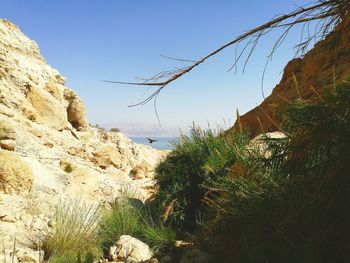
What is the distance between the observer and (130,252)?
4.61 m

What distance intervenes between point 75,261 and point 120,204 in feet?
5.70

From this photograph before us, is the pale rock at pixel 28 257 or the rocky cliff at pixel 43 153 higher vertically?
the rocky cliff at pixel 43 153

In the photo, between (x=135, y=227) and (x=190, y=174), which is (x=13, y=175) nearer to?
(x=135, y=227)

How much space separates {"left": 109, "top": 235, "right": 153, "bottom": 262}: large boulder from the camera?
15.0ft

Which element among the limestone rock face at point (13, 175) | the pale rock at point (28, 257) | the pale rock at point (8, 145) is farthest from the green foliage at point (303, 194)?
the pale rock at point (8, 145)

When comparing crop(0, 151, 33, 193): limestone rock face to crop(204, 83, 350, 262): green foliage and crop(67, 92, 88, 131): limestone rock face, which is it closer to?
crop(204, 83, 350, 262): green foliage

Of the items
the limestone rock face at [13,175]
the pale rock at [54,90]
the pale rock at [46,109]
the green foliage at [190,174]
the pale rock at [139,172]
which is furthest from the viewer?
the pale rock at [54,90]

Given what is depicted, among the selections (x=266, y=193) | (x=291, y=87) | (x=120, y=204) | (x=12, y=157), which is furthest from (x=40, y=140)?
(x=266, y=193)

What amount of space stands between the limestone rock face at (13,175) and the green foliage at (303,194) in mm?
4695

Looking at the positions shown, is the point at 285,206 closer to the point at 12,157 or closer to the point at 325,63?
the point at 325,63

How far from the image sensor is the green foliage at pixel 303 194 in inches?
74.8

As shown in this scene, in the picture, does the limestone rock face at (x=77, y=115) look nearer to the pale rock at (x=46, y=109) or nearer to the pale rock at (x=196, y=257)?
the pale rock at (x=46, y=109)

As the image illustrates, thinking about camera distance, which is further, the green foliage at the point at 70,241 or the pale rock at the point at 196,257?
the green foliage at the point at 70,241

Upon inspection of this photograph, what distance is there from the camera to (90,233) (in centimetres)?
531
